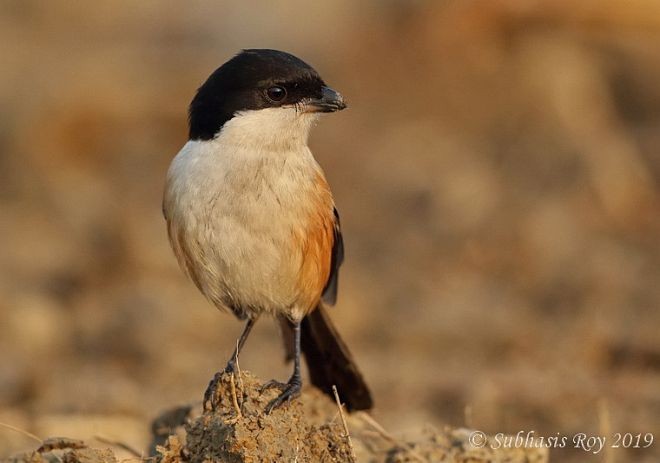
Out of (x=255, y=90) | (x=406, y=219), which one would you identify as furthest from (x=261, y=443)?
(x=406, y=219)

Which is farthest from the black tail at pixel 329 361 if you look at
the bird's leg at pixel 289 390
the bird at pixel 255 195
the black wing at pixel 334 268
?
the bird's leg at pixel 289 390

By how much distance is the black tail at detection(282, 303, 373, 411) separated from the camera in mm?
6445

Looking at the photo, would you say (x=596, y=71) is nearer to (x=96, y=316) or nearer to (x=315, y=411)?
(x=96, y=316)

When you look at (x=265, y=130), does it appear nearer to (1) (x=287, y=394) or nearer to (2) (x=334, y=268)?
(2) (x=334, y=268)

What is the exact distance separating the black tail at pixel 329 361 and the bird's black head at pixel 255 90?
1.30 meters

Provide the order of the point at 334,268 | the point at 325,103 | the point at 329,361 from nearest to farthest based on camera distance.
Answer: the point at 325,103 < the point at 334,268 < the point at 329,361

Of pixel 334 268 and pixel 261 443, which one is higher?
pixel 334 268

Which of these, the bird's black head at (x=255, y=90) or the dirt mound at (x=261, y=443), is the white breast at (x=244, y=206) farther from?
the dirt mound at (x=261, y=443)

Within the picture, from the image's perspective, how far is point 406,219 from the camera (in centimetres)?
1302

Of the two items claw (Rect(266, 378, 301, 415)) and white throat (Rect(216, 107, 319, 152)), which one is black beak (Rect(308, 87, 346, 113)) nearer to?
white throat (Rect(216, 107, 319, 152))

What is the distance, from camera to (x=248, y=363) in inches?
399

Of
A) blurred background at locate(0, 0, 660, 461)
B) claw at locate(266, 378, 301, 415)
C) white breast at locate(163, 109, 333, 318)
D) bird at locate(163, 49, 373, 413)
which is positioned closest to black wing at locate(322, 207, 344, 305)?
bird at locate(163, 49, 373, 413)

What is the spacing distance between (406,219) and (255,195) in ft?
25.2

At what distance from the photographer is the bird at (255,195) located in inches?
215
